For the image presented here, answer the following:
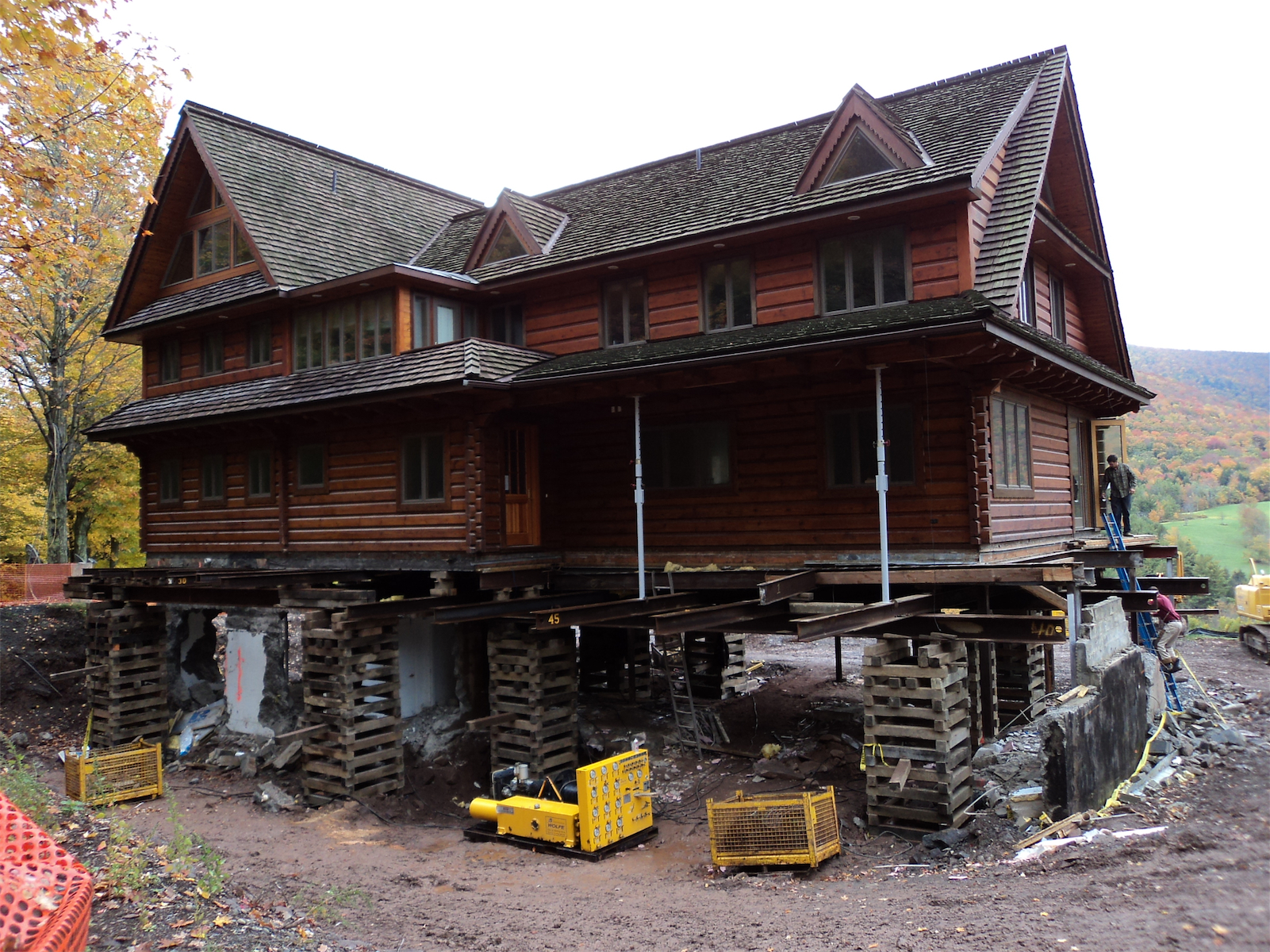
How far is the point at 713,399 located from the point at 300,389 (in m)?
8.63

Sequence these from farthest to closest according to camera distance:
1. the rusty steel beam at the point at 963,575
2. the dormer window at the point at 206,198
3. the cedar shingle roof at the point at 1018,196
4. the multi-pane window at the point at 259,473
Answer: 1. the dormer window at the point at 206,198
2. the multi-pane window at the point at 259,473
3. the cedar shingle roof at the point at 1018,196
4. the rusty steel beam at the point at 963,575

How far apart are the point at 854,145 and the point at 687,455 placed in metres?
6.00

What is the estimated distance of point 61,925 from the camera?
3654 millimetres

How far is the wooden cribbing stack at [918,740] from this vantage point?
Answer: 1147 cm

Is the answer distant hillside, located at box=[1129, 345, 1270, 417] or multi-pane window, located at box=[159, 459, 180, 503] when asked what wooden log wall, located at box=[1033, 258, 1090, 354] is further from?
distant hillside, located at box=[1129, 345, 1270, 417]

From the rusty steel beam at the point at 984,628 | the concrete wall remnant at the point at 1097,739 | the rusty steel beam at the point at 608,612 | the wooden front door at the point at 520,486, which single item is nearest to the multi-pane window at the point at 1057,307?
the concrete wall remnant at the point at 1097,739

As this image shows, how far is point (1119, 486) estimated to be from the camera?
18719 mm

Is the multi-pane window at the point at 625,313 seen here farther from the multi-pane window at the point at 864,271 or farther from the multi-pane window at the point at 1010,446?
the multi-pane window at the point at 1010,446

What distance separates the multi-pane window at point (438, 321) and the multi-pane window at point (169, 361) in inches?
325

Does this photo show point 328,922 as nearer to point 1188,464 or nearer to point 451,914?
point 451,914

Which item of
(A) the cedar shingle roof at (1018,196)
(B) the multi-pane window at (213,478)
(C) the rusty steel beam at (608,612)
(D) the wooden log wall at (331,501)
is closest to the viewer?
(C) the rusty steel beam at (608,612)

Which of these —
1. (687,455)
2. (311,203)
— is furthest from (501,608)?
(311,203)

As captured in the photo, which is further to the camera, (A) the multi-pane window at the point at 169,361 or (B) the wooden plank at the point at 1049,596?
(A) the multi-pane window at the point at 169,361

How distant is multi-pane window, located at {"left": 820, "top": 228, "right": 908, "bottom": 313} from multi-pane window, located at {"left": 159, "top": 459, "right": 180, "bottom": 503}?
632 inches
